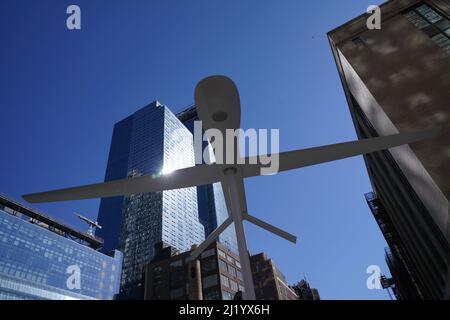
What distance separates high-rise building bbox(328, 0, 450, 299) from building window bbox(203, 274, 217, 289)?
186ft

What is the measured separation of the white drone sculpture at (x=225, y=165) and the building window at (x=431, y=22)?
63.6ft

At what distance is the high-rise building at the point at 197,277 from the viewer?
79.4 m

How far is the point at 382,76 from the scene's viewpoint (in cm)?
2920

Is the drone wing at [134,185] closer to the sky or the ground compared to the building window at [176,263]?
closer to the ground

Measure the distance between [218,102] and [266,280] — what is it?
97.8 metres

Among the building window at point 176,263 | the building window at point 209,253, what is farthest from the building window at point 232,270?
the building window at point 176,263

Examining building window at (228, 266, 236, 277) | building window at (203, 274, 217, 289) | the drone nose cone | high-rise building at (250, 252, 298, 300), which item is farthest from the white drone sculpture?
high-rise building at (250, 252, 298, 300)

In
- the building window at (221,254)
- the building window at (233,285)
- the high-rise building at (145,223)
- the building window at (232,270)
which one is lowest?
the building window at (233,285)

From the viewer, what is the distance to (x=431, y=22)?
104ft

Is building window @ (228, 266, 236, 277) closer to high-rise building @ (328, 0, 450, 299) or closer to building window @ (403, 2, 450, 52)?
high-rise building @ (328, 0, 450, 299)

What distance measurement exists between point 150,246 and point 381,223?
13439 centimetres

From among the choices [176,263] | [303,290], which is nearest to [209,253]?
[176,263]

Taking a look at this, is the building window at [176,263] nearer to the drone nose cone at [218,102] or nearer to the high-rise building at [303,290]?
the high-rise building at [303,290]
